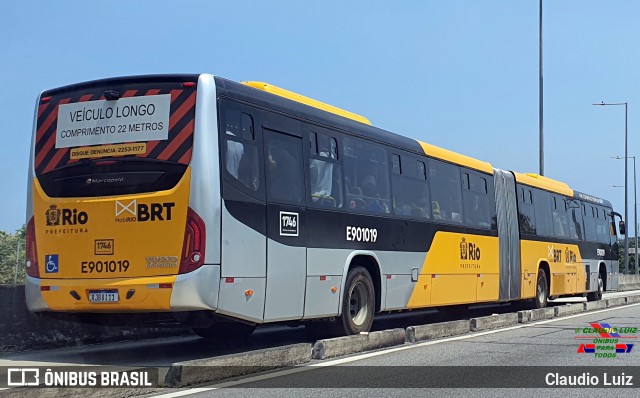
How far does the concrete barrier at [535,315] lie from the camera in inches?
657

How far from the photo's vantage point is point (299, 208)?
10.9m

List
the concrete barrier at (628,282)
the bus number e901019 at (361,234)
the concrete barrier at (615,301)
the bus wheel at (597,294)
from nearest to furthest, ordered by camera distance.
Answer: the bus number e901019 at (361,234) → the concrete barrier at (615,301) → the bus wheel at (597,294) → the concrete barrier at (628,282)

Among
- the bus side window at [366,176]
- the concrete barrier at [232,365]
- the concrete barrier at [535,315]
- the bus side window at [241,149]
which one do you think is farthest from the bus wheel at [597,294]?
the bus side window at [241,149]

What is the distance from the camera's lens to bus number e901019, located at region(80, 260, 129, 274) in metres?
9.38

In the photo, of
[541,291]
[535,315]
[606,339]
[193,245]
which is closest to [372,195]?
[193,245]

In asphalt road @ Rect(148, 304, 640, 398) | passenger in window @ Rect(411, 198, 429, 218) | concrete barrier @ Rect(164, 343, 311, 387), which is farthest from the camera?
passenger in window @ Rect(411, 198, 429, 218)

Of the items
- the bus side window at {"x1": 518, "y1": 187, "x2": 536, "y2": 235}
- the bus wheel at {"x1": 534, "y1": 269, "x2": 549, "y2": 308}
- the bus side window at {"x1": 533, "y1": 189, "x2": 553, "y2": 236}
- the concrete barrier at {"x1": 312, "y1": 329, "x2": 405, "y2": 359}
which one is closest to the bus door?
the concrete barrier at {"x1": 312, "y1": 329, "x2": 405, "y2": 359}

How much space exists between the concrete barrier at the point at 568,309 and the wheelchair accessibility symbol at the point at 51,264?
39.8ft

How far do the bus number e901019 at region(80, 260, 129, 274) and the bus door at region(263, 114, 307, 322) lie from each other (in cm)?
176

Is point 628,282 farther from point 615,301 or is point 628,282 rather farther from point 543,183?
point 543,183

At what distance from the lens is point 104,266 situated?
9.48 m

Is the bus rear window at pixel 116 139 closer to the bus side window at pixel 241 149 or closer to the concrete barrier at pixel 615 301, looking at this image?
the bus side window at pixel 241 149

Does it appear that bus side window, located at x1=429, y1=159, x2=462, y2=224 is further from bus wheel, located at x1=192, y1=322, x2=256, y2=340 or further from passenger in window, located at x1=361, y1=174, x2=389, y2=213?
bus wheel, located at x1=192, y1=322, x2=256, y2=340

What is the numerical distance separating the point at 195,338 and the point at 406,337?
322cm
